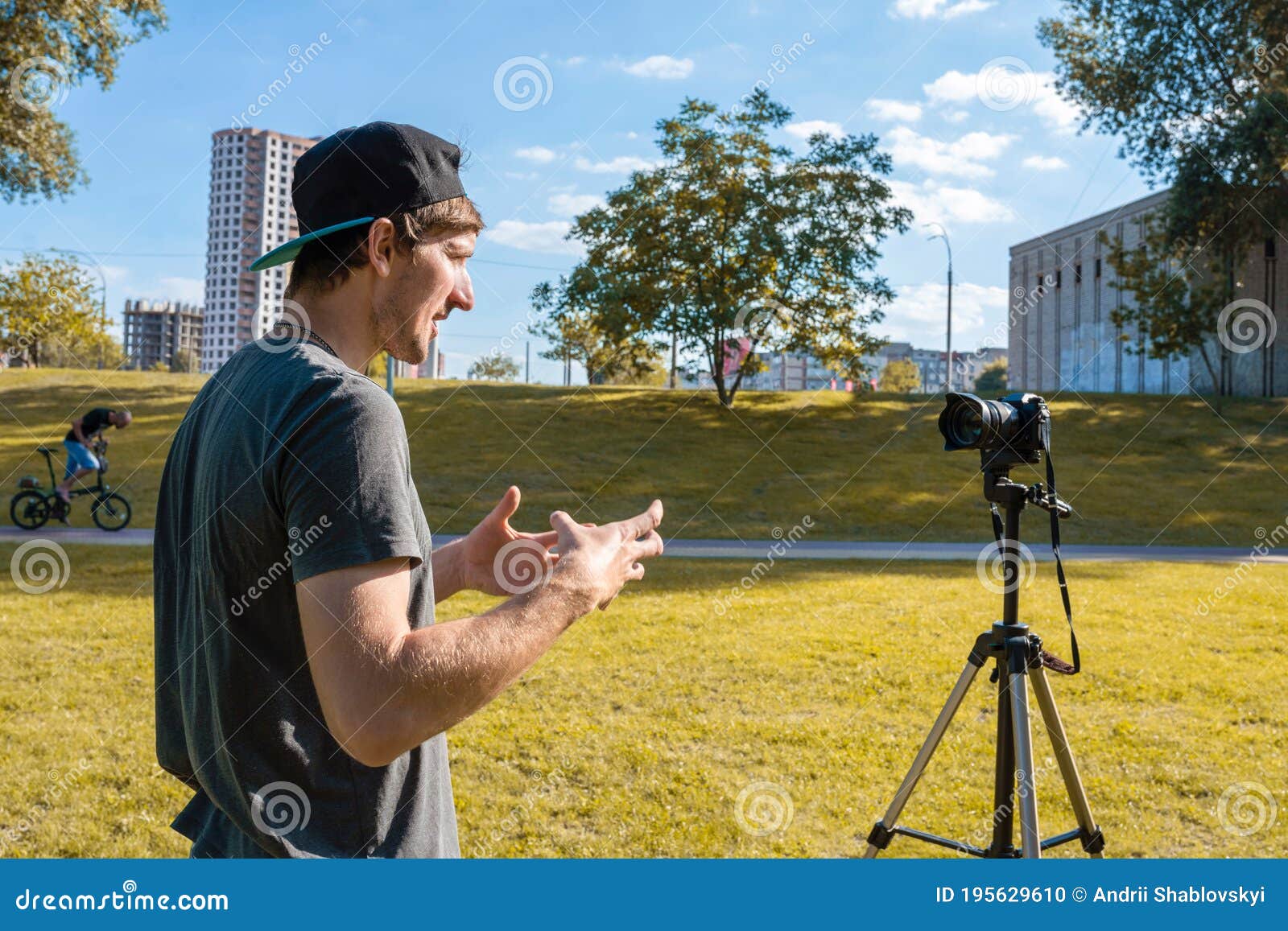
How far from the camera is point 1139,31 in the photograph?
30734 mm

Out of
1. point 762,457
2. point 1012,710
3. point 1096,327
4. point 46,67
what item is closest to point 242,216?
point 46,67

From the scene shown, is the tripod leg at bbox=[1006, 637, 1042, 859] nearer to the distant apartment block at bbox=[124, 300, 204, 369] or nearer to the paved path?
the paved path

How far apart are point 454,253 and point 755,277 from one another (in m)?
25.9

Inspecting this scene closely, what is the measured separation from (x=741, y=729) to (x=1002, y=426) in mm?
3466

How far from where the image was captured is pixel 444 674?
1.29m

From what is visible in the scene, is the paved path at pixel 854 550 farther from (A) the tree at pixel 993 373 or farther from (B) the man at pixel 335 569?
(A) the tree at pixel 993 373

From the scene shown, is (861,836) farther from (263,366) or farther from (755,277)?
(755,277)

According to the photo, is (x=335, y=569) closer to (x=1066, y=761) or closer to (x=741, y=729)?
(x=1066, y=761)

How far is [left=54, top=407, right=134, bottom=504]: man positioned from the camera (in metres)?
14.9

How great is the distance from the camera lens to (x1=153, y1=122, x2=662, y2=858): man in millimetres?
2042

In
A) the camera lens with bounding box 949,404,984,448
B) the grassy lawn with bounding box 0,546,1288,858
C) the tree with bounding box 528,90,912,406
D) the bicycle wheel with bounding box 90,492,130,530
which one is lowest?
the grassy lawn with bounding box 0,546,1288,858

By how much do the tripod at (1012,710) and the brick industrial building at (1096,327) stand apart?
39.0 meters

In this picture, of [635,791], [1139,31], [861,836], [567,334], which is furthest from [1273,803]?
[1139,31]

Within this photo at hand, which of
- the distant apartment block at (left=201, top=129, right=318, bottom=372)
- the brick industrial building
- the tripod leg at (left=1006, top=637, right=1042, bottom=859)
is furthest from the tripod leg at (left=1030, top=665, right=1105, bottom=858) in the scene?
the brick industrial building
